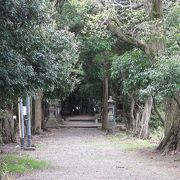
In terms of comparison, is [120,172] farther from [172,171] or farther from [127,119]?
[127,119]

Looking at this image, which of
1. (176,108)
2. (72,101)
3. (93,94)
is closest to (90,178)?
(176,108)

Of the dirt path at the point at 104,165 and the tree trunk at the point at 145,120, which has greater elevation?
the tree trunk at the point at 145,120

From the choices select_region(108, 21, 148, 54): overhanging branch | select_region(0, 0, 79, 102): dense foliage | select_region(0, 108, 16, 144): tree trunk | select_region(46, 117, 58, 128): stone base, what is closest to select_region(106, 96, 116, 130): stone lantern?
select_region(46, 117, 58, 128): stone base

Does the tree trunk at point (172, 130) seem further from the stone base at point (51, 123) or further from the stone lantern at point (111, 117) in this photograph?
the stone base at point (51, 123)

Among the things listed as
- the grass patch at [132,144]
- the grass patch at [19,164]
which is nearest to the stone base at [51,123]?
the grass patch at [132,144]

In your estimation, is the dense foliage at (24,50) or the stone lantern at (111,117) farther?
the stone lantern at (111,117)

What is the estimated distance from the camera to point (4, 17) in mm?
8891

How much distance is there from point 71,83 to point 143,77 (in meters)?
11.0

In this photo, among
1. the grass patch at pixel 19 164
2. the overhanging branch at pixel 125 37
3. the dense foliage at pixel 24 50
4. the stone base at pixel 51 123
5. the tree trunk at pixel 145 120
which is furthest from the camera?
the stone base at pixel 51 123

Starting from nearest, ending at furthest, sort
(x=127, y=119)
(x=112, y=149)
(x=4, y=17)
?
1. (x=4, y=17)
2. (x=112, y=149)
3. (x=127, y=119)

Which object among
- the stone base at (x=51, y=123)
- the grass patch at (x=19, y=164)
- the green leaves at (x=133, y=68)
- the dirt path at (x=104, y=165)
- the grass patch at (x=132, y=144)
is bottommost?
the dirt path at (x=104, y=165)

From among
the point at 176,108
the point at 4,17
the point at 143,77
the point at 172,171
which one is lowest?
the point at 172,171

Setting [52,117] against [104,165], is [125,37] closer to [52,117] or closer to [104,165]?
[104,165]

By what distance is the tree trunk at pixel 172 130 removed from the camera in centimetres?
1502
